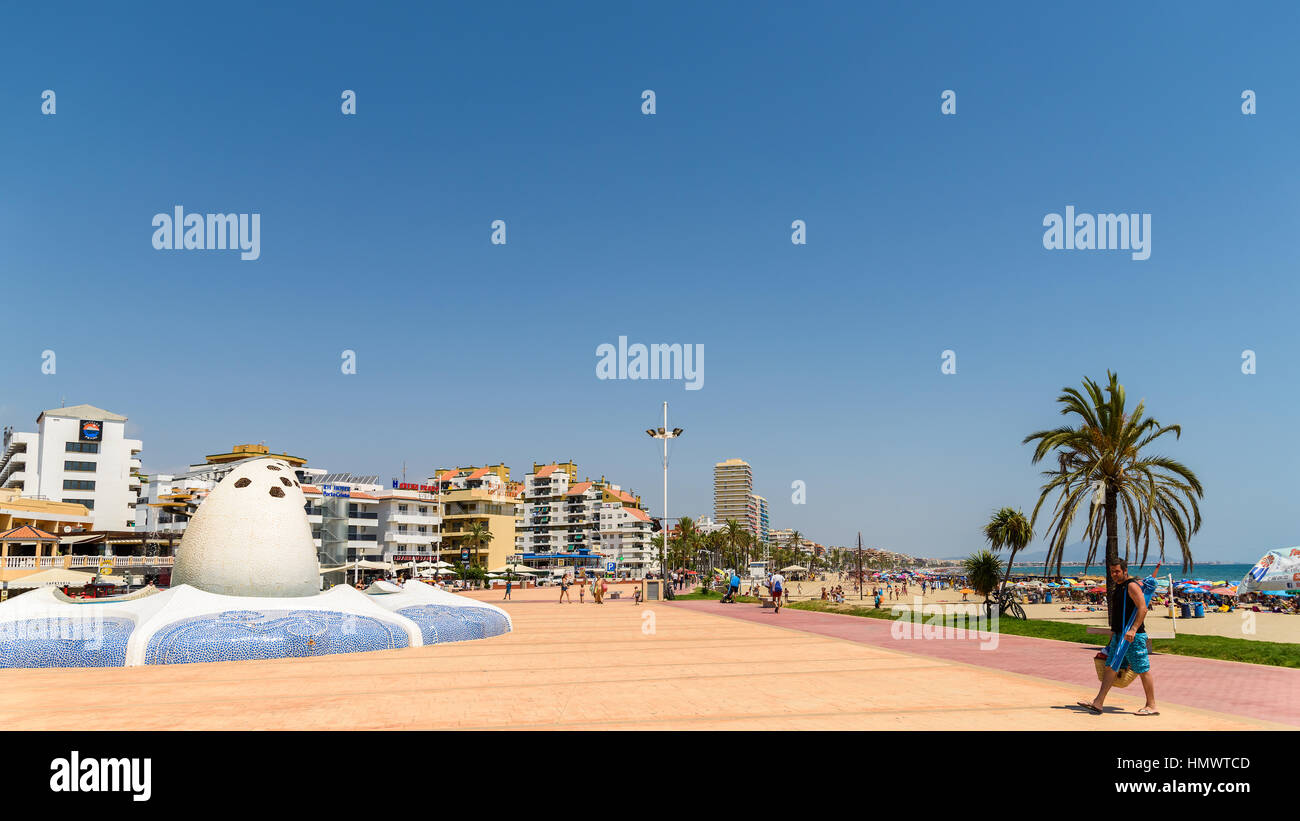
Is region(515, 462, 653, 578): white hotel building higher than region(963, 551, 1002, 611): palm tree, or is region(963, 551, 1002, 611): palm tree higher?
region(963, 551, 1002, 611): palm tree

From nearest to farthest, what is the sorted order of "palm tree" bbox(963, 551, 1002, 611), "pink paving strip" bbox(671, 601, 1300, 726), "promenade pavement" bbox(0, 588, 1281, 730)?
1. "promenade pavement" bbox(0, 588, 1281, 730)
2. "pink paving strip" bbox(671, 601, 1300, 726)
3. "palm tree" bbox(963, 551, 1002, 611)

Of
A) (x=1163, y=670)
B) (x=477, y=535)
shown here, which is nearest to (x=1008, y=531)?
(x=1163, y=670)

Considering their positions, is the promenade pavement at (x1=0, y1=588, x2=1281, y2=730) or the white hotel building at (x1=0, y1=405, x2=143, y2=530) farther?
the white hotel building at (x1=0, y1=405, x2=143, y2=530)

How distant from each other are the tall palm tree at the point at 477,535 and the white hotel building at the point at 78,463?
111 feet

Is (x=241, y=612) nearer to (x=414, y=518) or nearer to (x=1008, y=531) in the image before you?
(x=1008, y=531)

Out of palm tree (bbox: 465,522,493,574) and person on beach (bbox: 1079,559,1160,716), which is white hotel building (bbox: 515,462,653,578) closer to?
palm tree (bbox: 465,522,493,574)

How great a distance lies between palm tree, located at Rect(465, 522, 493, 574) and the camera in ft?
283

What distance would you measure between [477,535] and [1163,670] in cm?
7900

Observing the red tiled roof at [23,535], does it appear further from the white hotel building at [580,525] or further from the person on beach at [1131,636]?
the white hotel building at [580,525]

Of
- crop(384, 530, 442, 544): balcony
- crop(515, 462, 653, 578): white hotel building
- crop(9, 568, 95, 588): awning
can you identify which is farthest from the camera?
crop(515, 462, 653, 578): white hotel building

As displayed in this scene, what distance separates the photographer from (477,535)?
85.9 metres

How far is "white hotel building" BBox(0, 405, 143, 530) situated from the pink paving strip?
78173 millimetres

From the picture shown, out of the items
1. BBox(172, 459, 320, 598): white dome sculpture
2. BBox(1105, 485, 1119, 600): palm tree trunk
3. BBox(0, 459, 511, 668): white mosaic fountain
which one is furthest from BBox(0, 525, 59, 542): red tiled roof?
BBox(1105, 485, 1119, 600): palm tree trunk
